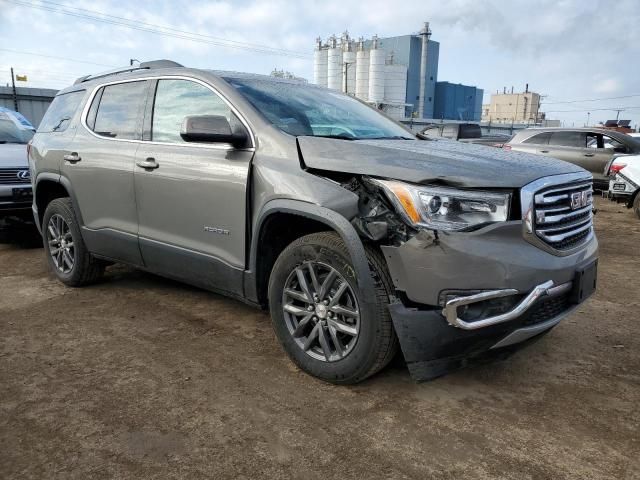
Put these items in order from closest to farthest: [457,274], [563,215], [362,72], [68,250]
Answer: [457,274] < [563,215] < [68,250] < [362,72]

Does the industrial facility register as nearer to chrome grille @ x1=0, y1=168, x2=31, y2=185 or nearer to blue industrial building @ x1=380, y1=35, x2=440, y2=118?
blue industrial building @ x1=380, y1=35, x2=440, y2=118

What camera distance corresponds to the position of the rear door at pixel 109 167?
4027 mm

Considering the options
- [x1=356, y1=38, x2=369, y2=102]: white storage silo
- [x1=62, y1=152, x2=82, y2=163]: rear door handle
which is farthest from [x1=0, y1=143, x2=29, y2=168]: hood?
[x1=356, y1=38, x2=369, y2=102]: white storage silo

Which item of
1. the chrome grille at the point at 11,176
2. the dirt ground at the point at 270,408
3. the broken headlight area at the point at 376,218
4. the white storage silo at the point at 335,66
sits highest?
the white storage silo at the point at 335,66

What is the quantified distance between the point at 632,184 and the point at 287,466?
8.82 meters

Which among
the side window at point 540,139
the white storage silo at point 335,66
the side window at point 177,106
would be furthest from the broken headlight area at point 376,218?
the white storage silo at point 335,66

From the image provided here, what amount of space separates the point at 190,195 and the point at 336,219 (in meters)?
1.27

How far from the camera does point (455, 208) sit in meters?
2.50

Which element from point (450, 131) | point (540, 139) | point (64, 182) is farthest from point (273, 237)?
point (450, 131)

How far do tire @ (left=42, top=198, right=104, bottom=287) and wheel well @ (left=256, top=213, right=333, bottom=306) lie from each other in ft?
7.32

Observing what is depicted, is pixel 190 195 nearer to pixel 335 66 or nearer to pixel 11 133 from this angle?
pixel 11 133

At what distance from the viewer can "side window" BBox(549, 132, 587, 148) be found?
11297 millimetres

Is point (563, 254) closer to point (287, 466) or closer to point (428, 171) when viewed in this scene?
point (428, 171)

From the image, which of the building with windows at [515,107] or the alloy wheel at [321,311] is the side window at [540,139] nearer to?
the alloy wheel at [321,311]
